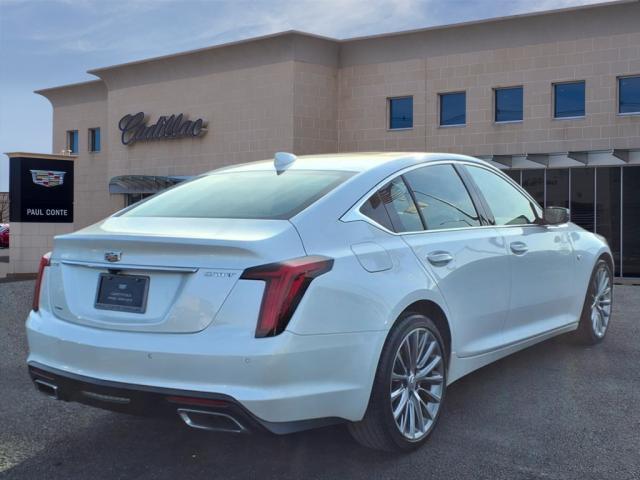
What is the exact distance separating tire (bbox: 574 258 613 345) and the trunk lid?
12.3ft

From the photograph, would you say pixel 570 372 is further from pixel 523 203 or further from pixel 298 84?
pixel 298 84

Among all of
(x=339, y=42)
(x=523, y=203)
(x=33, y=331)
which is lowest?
(x=33, y=331)

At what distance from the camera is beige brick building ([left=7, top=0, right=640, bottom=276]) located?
765 inches

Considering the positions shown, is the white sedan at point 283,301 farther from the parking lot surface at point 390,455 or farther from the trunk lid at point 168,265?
the parking lot surface at point 390,455

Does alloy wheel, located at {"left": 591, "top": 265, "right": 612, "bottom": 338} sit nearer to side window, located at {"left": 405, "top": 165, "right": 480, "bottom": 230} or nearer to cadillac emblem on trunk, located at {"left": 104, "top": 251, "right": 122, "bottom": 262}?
side window, located at {"left": 405, "top": 165, "right": 480, "bottom": 230}

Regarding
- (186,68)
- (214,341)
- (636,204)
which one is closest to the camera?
(214,341)

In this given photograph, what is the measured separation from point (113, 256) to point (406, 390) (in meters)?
1.64

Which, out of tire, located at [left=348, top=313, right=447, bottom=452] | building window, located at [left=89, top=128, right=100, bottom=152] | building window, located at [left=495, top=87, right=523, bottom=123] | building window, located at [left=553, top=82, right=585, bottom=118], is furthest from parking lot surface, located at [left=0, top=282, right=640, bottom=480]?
building window, located at [left=89, top=128, right=100, bottom=152]

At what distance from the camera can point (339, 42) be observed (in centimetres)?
2406

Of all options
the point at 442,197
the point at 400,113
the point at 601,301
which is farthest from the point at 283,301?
the point at 400,113

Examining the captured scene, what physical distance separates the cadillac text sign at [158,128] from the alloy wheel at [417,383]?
23282 millimetres

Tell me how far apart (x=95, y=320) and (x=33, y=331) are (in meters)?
0.49

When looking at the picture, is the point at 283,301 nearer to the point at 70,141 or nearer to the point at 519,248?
the point at 519,248

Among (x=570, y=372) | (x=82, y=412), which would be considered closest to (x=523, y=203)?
(x=570, y=372)
